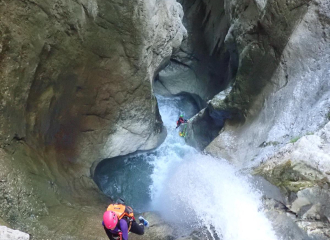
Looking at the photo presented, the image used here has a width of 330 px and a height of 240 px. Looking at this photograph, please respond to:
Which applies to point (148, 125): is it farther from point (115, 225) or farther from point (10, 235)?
point (10, 235)

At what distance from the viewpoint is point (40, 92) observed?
6105 millimetres

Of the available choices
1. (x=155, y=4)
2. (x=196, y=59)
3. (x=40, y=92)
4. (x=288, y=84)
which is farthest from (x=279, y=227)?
(x=196, y=59)

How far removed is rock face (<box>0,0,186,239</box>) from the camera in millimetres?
5160

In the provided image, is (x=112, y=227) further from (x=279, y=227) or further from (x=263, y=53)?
(x=263, y=53)

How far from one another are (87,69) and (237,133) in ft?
19.3

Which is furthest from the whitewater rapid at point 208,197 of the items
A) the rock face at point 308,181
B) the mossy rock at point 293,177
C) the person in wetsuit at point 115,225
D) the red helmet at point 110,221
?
the red helmet at point 110,221

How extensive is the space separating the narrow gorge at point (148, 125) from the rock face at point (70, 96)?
3cm

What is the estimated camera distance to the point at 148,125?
A: 31.0ft

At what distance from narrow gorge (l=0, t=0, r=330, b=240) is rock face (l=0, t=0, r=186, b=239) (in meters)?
0.03

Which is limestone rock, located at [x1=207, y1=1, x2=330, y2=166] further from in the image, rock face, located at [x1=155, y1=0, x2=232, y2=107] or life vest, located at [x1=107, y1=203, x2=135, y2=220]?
rock face, located at [x1=155, y1=0, x2=232, y2=107]

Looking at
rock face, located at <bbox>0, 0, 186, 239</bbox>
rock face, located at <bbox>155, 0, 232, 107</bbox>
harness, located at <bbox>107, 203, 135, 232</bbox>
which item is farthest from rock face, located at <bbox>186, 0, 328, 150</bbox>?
harness, located at <bbox>107, 203, 135, 232</bbox>

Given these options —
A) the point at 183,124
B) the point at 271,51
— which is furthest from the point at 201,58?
the point at 271,51

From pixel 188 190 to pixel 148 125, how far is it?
9.76ft

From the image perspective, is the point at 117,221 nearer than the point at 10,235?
No
